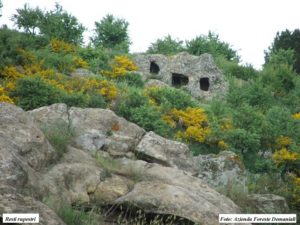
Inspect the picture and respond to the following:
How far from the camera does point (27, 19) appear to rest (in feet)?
100

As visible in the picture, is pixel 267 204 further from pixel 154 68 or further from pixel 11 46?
pixel 154 68

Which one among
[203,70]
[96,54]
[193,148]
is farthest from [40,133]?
[203,70]

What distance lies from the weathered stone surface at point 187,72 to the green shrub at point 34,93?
1053cm

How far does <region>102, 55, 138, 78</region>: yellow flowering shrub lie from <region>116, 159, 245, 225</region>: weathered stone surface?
51.5ft

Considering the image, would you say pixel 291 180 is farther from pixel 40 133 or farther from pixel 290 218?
pixel 40 133

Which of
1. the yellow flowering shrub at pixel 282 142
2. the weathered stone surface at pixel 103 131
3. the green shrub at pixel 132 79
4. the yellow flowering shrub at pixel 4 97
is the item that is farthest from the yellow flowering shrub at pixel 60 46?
the yellow flowering shrub at pixel 282 142

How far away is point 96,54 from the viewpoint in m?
Answer: 28.8

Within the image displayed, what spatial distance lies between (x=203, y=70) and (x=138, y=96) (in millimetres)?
10888

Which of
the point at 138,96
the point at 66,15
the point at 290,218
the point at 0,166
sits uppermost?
the point at 66,15

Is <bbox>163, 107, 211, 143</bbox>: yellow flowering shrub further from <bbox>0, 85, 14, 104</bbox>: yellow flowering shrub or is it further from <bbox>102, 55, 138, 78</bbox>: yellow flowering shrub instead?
<bbox>0, 85, 14, 104</bbox>: yellow flowering shrub

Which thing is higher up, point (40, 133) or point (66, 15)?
point (66, 15)

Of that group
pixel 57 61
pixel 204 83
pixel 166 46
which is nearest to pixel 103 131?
pixel 57 61

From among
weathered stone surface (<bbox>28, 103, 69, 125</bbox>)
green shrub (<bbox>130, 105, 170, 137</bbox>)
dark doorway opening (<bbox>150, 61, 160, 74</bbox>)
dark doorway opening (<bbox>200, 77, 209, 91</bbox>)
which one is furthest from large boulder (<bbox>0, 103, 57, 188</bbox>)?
dark doorway opening (<bbox>150, 61, 160, 74</bbox>)

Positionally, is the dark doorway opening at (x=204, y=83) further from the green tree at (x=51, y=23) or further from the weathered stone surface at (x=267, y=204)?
the weathered stone surface at (x=267, y=204)
